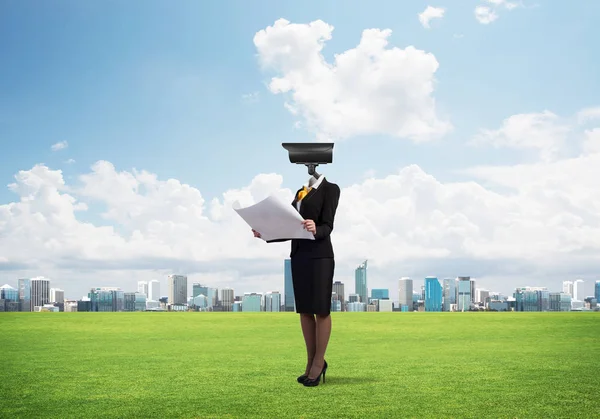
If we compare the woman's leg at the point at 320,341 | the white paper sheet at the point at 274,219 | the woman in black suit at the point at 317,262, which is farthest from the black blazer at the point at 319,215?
the woman's leg at the point at 320,341

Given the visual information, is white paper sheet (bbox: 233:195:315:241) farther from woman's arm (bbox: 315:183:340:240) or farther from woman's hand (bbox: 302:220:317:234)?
woman's arm (bbox: 315:183:340:240)

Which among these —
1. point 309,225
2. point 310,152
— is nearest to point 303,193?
point 310,152

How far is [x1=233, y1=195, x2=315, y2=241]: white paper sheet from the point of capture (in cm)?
629

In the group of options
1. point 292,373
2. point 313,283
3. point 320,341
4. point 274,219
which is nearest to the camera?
point 274,219

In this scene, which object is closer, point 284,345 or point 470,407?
point 470,407

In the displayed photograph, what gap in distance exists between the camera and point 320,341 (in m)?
6.91

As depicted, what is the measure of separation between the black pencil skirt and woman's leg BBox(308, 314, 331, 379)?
4.2 inches

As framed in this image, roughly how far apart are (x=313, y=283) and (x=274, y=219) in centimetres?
89

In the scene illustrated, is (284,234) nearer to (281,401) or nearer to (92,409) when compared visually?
(281,401)

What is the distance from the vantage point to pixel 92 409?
589 centimetres

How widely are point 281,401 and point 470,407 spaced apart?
5.89ft

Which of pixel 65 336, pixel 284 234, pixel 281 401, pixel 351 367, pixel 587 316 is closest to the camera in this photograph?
pixel 281 401

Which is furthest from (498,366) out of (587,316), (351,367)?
(587,316)

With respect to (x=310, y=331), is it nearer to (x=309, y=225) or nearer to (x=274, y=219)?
(x=309, y=225)
